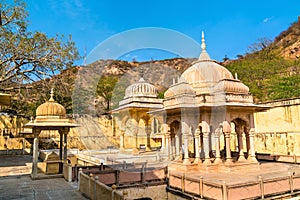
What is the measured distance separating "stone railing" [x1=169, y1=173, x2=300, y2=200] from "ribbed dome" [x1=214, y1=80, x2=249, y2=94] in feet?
16.5

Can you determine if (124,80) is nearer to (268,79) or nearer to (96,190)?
(96,190)

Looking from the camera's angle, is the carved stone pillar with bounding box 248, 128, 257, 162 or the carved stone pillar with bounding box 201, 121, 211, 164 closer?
the carved stone pillar with bounding box 201, 121, 211, 164

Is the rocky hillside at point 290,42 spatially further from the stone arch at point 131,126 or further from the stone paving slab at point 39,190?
the stone paving slab at point 39,190

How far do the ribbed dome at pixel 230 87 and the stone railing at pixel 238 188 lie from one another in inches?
198

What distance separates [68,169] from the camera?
40.1 feet

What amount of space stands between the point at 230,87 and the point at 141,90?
10.4 meters

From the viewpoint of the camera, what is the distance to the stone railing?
25.3 ft

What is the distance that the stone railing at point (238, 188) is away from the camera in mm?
7705

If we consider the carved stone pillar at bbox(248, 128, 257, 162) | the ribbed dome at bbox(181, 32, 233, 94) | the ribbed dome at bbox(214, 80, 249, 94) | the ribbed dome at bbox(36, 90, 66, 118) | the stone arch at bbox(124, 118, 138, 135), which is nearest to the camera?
the ribbed dome at bbox(214, 80, 249, 94)

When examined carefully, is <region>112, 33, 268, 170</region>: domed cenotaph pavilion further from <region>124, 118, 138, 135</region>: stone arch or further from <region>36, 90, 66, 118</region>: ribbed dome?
<region>124, 118, 138, 135</region>: stone arch

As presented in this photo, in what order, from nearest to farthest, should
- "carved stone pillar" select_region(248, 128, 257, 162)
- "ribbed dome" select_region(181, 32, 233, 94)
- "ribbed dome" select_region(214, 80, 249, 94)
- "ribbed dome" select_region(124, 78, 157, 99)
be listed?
"ribbed dome" select_region(214, 80, 249, 94) < "carved stone pillar" select_region(248, 128, 257, 162) < "ribbed dome" select_region(181, 32, 233, 94) < "ribbed dome" select_region(124, 78, 157, 99)

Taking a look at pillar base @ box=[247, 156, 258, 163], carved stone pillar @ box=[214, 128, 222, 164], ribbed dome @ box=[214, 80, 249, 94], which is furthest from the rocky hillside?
carved stone pillar @ box=[214, 128, 222, 164]

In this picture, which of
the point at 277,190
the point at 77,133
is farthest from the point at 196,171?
the point at 77,133

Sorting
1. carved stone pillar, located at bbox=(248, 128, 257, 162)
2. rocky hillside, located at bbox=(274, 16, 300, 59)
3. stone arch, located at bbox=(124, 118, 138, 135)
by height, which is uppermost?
rocky hillside, located at bbox=(274, 16, 300, 59)
